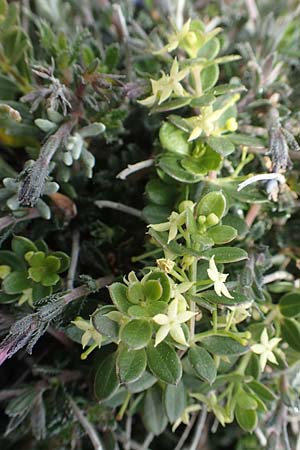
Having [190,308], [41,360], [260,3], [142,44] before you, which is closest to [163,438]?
[41,360]

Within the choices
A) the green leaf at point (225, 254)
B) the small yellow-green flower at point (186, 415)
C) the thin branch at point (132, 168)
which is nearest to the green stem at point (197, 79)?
the thin branch at point (132, 168)

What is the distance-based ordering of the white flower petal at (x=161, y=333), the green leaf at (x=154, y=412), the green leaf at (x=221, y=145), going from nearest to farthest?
the white flower petal at (x=161, y=333) → the green leaf at (x=221, y=145) → the green leaf at (x=154, y=412)

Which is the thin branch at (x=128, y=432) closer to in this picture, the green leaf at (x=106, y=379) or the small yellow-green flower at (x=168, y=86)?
the green leaf at (x=106, y=379)

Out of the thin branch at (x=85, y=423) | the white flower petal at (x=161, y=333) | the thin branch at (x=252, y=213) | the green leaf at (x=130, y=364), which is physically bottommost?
the thin branch at (x=85, y=423)

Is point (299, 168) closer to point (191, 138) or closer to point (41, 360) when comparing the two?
point (191, 138)

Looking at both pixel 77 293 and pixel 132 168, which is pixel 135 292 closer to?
pixel 77 293

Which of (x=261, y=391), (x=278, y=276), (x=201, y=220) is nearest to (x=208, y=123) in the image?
(x=201, y=220)
